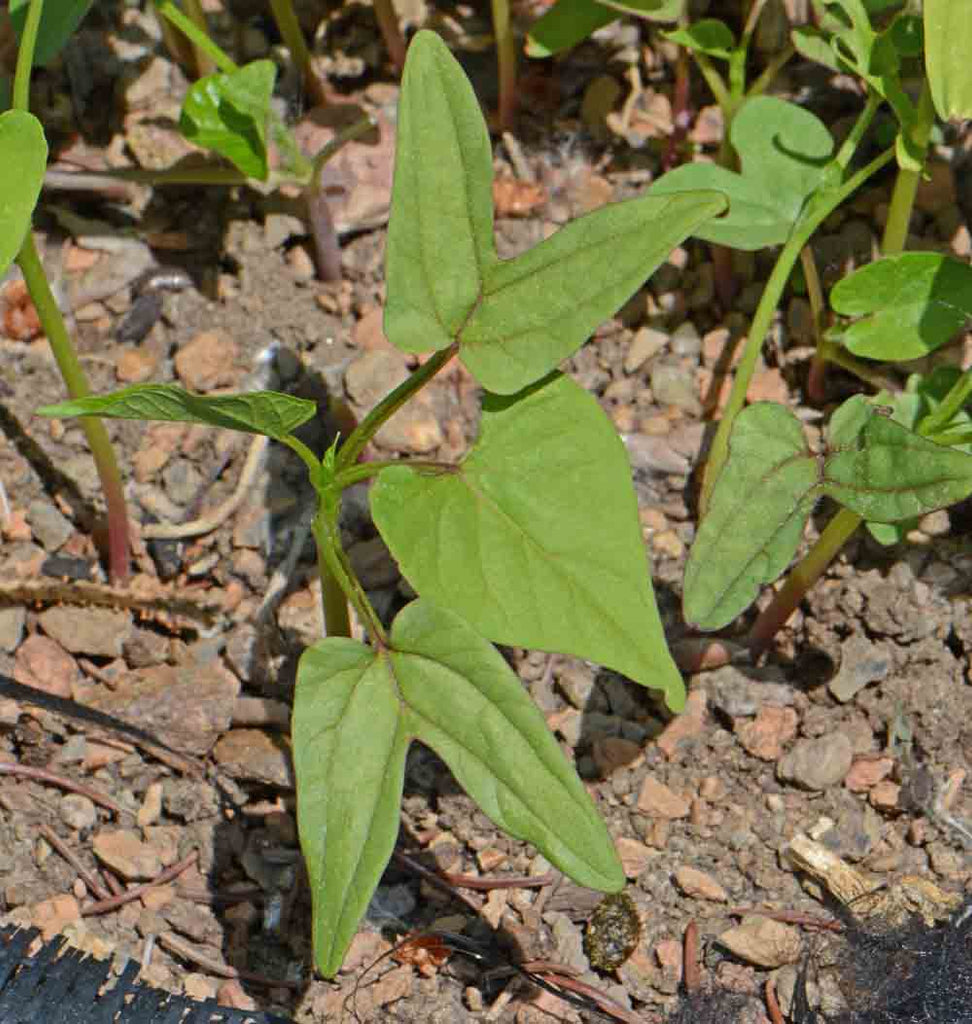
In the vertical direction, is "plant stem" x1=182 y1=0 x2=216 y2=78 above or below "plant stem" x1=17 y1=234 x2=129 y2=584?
above

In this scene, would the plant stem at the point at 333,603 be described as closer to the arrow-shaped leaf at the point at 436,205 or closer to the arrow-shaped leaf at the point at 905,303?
the arrow-shaped leaf at the point at 436,205

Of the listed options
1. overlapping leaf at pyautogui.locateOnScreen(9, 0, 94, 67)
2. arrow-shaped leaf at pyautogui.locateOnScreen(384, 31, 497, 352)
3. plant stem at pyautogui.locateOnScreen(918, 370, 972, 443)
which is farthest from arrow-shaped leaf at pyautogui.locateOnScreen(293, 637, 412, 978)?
overlapping leaf at pyautogui.locateOnScreen(9, 0, 94, 67)

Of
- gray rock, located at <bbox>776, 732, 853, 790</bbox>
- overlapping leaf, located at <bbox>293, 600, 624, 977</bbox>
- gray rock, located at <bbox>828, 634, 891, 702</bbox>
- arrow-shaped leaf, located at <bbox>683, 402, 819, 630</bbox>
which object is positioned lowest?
gray rock, located at <bbox>776, 732, 853, 790</bbox>

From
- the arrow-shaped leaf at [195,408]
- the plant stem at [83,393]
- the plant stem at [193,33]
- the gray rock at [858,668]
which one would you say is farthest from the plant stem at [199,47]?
the gray rock at [858,668]

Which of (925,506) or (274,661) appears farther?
(274,661)

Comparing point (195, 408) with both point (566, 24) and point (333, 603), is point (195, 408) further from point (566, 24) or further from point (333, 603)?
point (566, 24)

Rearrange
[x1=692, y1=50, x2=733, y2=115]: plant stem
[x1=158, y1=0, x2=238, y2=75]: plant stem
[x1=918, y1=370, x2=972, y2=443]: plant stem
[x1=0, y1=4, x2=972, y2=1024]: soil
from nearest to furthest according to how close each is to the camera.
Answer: [x1=918, y1=370, x2=972, y2=443]: plant stem → [x1=0, y1=4, x2=972, y2=1024]: soil → [x1=158, y1=0, x2=238, y2=75]: plant stem → [x1=692, y1=50, x2=733, y2=115]: plant stem

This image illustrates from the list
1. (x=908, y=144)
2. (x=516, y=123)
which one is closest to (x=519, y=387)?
(x=908, y=144)

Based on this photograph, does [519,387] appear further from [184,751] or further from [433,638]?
[184,751]

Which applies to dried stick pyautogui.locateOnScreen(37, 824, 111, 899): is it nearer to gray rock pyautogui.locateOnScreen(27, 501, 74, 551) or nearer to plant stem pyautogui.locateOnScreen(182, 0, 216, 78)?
gray rock pyautogui.locateOnScreen(27, 501, 74, 551)
